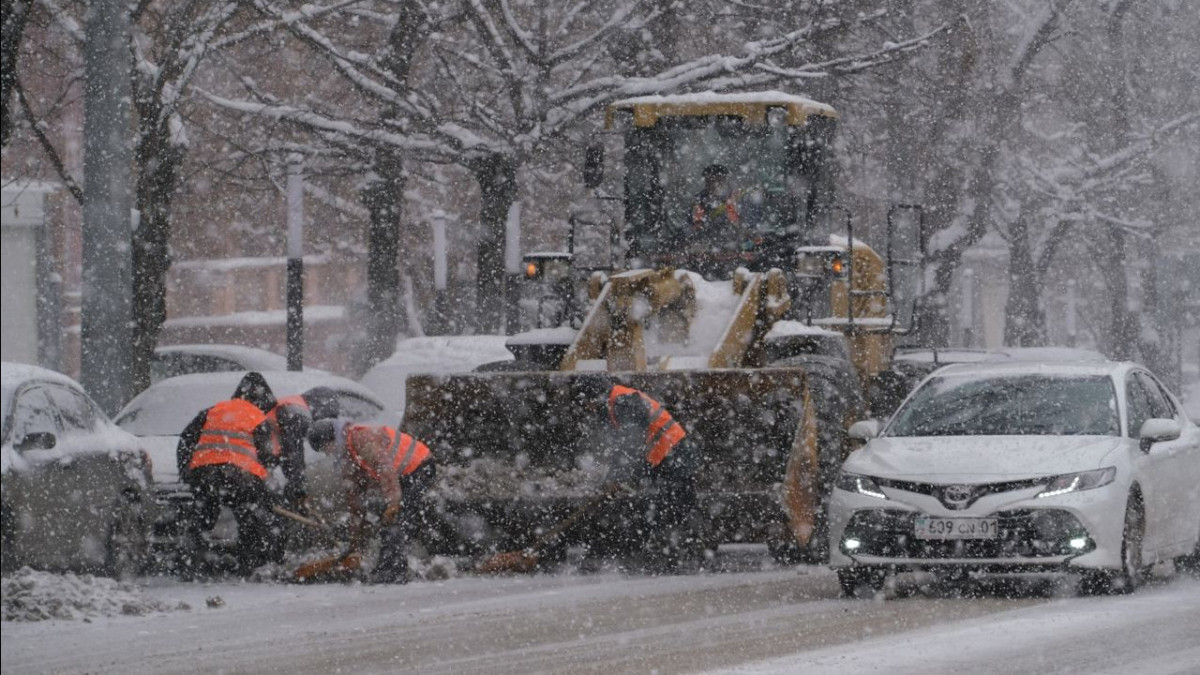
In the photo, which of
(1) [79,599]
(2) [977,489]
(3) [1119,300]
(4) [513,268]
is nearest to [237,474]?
(1) [79,599]

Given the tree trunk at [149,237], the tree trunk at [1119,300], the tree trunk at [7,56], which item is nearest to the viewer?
the tree trunk at [7,56]

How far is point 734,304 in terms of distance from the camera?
15898 millimetres

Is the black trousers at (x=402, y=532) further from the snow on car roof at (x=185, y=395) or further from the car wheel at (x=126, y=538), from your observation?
the snow on car roof at (x=185, y=395)

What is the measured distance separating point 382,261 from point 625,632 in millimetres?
19795

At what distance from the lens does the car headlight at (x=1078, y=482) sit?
1140 cm

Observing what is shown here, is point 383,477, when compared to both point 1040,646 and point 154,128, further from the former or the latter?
point 154,128

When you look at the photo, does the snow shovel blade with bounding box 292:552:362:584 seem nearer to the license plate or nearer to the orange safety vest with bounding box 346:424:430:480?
the orange safety vest with bounding box 346:424:430:480

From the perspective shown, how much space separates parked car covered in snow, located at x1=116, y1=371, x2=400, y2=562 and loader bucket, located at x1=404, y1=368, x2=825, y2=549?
803 millimetres

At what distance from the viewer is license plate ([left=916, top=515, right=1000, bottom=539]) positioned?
1134 cm

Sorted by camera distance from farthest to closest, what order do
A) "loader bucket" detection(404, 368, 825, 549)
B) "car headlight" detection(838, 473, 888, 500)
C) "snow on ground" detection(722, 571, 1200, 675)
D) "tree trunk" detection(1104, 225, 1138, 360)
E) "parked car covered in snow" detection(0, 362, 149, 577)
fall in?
"tree trunk" detection(1104, 225, 1138, 360) → "loader bucket" detection(404, 368, 825, 549) → "car headlight" detection(838, 473, 888, 500) → "snow on ground" detection(722, 571, 1200, 675) → "parked car covered in snow" detection(0, 362, 149, 577)

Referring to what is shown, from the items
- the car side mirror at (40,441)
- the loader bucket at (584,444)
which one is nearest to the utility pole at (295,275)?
the loader bucket at (584,444)

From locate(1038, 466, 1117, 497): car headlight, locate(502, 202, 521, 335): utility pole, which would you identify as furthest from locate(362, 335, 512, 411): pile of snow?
locate(1038, 466, 1117, 497): car headlight

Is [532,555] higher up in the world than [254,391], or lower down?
lower down

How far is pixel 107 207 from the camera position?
13141 mm
